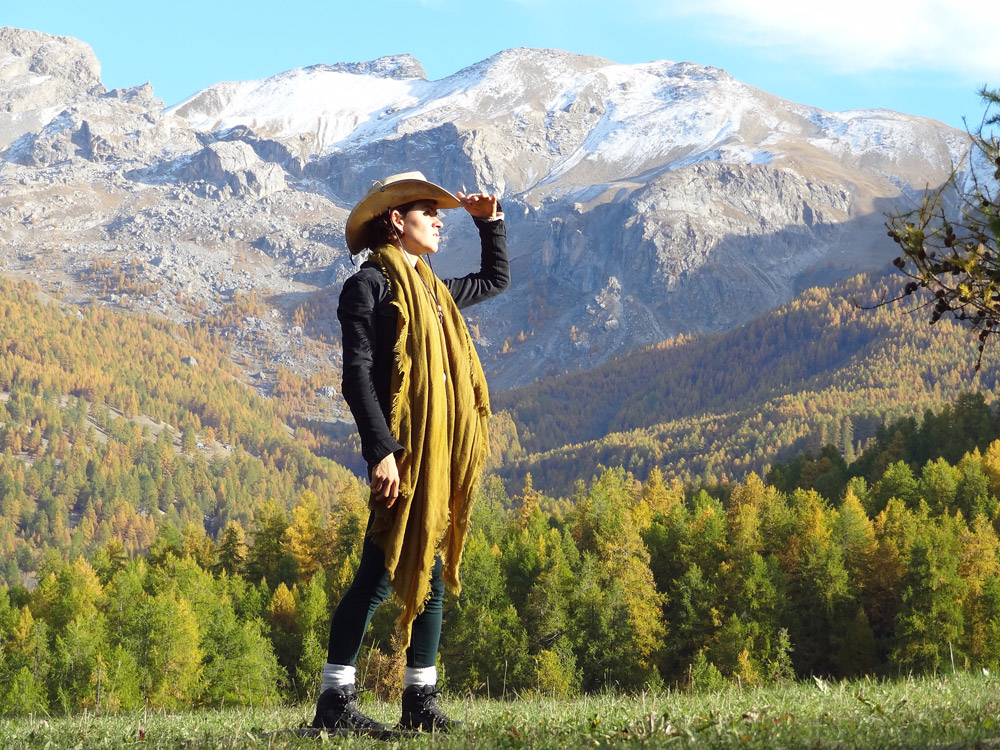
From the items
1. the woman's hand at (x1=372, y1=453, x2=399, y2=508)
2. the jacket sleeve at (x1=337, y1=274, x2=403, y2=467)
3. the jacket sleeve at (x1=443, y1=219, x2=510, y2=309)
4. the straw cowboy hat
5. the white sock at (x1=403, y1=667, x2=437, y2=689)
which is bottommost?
the white sock at (x1=403, y1=667, x2=437, y2=689)

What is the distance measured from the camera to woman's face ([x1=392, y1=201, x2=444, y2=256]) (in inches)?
267

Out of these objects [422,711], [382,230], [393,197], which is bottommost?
[422,711]

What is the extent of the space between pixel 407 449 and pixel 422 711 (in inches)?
57.6

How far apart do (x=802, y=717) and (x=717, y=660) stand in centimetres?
4825

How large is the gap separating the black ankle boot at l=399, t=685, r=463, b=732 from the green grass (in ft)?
0.67

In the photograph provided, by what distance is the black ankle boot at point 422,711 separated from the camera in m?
6.27

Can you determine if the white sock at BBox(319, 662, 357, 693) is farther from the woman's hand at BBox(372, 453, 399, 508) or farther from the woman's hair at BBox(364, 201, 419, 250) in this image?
the woman's hair at BBox(364, 201, 419, 250)

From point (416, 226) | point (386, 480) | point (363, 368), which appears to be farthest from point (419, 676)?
point (416, 226)

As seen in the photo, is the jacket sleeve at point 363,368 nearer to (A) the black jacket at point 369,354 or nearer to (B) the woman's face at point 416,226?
(A) the black jacket at point 369,354

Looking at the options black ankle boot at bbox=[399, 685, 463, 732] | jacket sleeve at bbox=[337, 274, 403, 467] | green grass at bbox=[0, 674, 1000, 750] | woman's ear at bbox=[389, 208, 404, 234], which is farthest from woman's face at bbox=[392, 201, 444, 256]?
green grass at bbox=[0, 674, 1000, 750]

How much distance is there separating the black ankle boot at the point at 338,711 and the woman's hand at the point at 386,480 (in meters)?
1.09

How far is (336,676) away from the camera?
6289 mm

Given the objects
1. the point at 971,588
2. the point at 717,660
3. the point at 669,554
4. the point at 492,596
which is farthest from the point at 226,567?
the point at 971,588

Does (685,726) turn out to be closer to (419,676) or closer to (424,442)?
(419,676)
